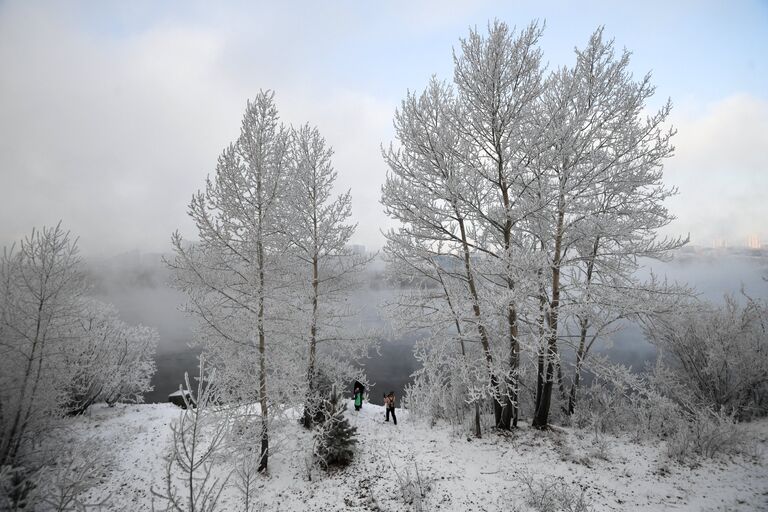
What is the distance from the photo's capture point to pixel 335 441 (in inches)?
313

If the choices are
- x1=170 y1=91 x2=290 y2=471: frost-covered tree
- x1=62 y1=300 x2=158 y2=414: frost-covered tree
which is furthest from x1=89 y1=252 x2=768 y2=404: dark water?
x1=62 y1=300 x2=158 y2=414: frost-covered tree

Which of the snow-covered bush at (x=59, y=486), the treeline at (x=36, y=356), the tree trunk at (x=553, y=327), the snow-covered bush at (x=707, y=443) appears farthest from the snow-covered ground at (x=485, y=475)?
the treeline at (x=36, y=356)

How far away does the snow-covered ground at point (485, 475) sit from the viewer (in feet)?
18.5

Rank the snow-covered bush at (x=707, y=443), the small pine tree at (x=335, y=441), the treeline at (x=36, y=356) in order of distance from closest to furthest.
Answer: the treeline at (x=36, y=356), the snow-covered bush at (x=707, y=443), the small pine tree at (x=335, y=441)

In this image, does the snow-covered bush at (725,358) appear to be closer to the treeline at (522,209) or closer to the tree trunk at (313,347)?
the treeline at (522,209)

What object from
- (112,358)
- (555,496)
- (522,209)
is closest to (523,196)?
(522,209)

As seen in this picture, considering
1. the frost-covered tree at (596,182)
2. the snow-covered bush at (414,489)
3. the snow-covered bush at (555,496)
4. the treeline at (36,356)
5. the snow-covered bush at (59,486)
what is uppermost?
the frost-covered tree at (596,182)

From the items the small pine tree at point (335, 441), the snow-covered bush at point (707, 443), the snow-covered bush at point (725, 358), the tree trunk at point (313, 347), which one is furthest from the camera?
the snow-covered bush at point (725, 358)

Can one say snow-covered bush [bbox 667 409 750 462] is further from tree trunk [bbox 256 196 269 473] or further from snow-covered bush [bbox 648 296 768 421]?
tree trunk [bbox 256 196 269 473]

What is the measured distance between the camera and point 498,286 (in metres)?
7.48

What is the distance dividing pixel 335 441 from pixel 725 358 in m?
14.6

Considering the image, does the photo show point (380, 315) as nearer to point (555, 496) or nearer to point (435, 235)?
point (435, 235)

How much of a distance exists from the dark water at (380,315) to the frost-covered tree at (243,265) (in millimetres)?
716

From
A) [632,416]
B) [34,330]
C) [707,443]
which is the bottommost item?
[632,416]
